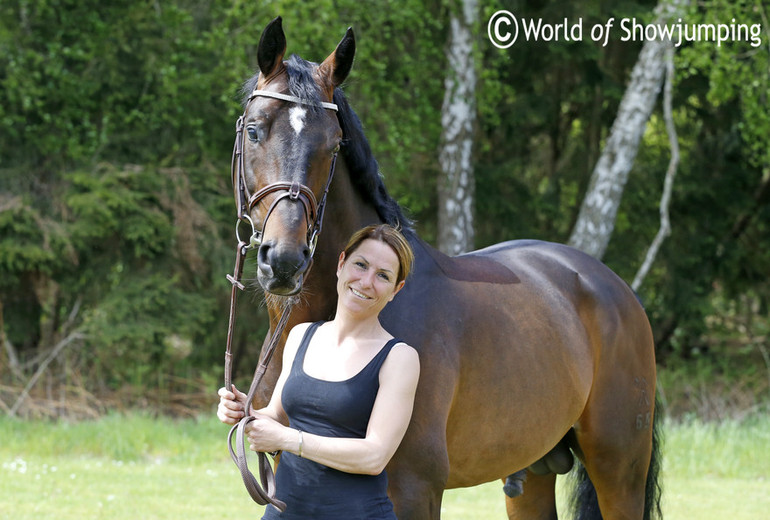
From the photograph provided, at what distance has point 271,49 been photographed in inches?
107

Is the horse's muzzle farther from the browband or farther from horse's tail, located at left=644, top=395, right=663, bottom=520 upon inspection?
horse's tail, located at left=644, top=395, right=663, bottom=520

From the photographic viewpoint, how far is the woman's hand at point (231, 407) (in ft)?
7.88

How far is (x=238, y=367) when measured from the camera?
12.2 m

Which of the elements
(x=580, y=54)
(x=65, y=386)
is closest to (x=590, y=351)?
(x=65, y=386)

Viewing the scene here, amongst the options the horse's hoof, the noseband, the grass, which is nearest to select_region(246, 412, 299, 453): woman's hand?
the noseband

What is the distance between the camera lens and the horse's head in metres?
2.39

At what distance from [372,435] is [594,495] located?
2.32 meters

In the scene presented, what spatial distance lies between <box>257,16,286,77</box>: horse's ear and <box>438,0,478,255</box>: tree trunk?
7498 millimetres

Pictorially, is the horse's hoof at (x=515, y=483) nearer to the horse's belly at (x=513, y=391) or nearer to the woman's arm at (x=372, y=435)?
the horse's belly at (x=513, y=391)

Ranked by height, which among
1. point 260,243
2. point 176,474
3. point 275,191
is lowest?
point 176,474

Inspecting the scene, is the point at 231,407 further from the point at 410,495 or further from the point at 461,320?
the point at 461,320

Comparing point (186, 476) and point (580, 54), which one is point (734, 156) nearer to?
point (580, 54)

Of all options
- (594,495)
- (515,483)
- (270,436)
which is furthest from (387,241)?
(594,495)

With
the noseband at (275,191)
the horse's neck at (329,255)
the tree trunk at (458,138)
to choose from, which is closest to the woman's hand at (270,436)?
the noseband at (275,191)
